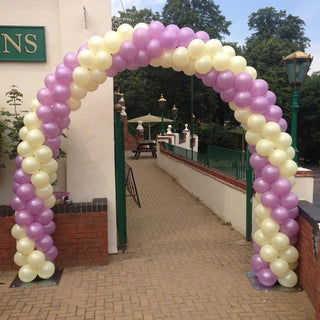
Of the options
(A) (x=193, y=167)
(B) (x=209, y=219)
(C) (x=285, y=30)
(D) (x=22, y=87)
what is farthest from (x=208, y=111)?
(D) (x=22, y=87)

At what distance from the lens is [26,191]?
4.71 metres

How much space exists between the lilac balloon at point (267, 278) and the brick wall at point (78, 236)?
2.24m

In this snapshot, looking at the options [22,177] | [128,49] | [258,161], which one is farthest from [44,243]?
[258,161]

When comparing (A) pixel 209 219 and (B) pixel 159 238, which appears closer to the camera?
(B) pixel 159 238

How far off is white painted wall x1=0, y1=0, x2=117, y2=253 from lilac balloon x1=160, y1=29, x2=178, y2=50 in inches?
52.6

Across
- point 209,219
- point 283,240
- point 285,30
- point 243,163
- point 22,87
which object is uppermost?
point 285,30

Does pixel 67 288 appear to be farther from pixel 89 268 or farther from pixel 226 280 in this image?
pixel 226 280

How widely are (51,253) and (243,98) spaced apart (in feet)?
10.7

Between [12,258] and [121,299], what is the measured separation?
184 centimetres

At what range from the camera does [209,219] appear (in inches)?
337

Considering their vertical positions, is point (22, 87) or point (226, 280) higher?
point (22, 87)

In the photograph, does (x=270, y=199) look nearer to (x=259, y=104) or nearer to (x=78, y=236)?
(x=259, y=104)

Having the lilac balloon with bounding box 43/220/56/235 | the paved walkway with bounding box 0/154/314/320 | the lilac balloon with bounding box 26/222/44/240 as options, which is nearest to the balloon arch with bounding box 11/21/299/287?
the lilac balloon with bounding box 26/222/44/240

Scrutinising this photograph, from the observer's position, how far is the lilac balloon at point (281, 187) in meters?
4.64
